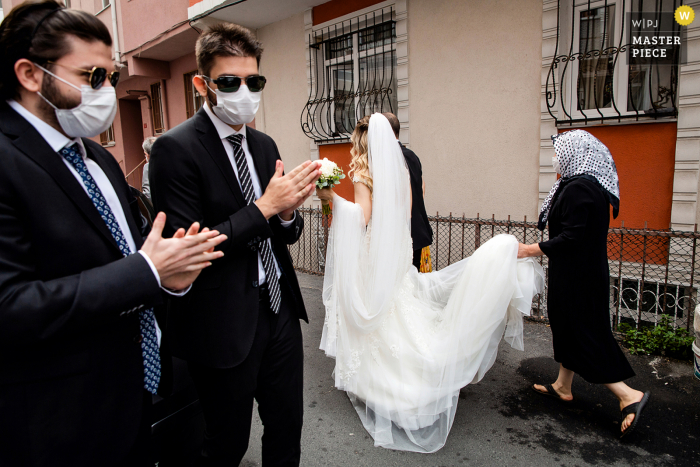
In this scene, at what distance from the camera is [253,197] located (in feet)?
6.47

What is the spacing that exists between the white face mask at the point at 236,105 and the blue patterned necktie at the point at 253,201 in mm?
86

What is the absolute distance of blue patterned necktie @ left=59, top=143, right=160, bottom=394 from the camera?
4.68 feet

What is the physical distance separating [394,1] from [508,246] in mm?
5231

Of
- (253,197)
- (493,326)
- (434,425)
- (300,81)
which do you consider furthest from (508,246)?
(300,81)

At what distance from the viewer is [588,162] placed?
9.82 ft

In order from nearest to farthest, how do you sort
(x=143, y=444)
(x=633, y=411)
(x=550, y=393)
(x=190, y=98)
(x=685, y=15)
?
(x=143, y=444) < (x=633, y=411) < (x=550, y=393) < (x=685, y=15) < (x=190, y=98)

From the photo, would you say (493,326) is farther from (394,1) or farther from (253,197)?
(394,1)

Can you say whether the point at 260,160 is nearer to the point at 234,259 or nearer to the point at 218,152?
the point at 218,152

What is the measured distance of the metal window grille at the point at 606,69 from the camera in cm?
479

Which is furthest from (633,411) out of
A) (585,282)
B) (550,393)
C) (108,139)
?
(108,139)

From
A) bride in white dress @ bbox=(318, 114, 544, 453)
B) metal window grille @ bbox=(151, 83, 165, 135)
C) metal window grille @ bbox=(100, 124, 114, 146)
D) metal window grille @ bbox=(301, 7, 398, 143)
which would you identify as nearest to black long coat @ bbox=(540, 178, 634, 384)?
bride in white dress @ bbox=(318, 114, 544, 453)

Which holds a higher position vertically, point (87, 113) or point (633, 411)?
point (87, 113)

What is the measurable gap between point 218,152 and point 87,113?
0.55 meters

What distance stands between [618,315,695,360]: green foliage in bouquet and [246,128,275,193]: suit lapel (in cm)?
408
